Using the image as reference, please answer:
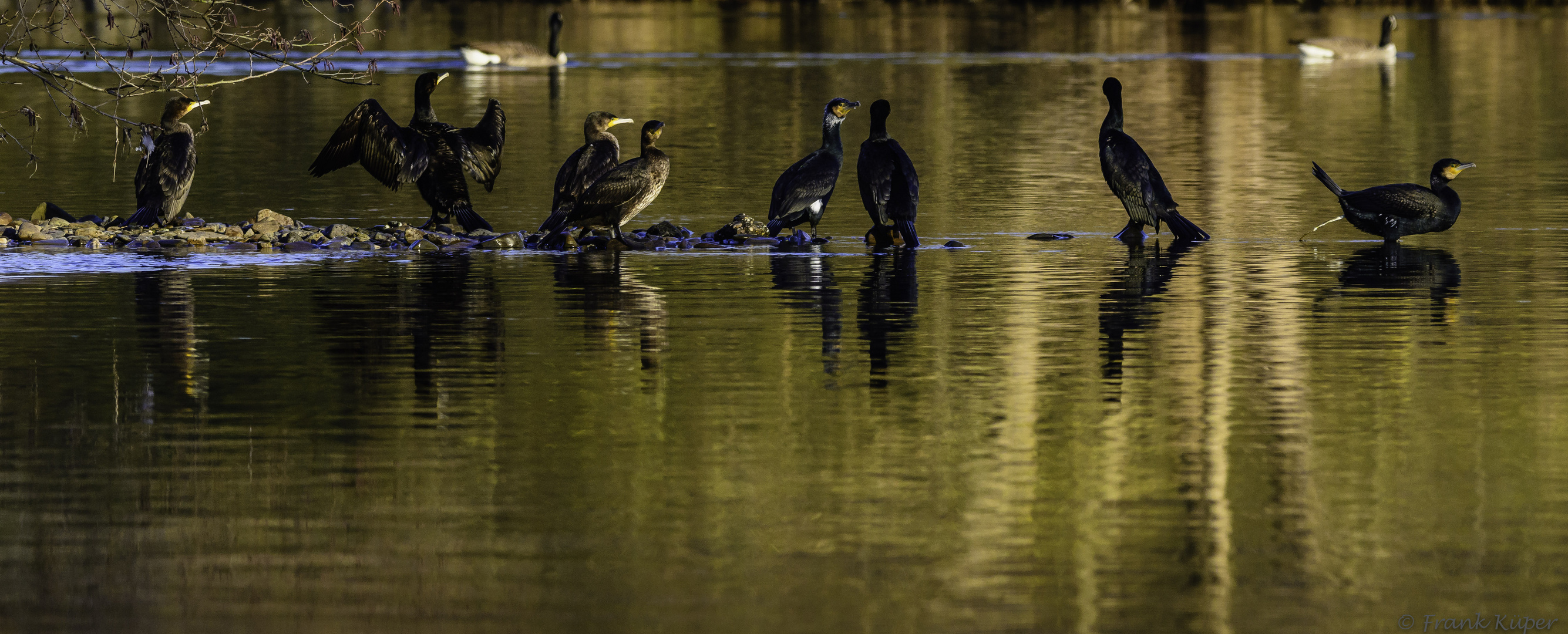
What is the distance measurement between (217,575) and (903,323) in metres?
6.55

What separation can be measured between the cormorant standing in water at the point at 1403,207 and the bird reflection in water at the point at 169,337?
30.3 feet

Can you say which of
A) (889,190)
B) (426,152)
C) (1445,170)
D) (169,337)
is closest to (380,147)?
(426,152)

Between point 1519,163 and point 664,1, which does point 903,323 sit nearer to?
point 1519,163

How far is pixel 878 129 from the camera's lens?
19031 millimetres

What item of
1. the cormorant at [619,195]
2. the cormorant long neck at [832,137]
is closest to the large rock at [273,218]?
the cormorant at [619,195]

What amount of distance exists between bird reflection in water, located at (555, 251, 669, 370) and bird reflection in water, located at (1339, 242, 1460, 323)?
4852mm

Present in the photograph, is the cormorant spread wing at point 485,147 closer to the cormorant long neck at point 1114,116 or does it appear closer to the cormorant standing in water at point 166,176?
the cormorant standing in water at point 166,176

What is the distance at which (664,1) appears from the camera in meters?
96.9

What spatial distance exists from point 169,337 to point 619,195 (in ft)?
18.9

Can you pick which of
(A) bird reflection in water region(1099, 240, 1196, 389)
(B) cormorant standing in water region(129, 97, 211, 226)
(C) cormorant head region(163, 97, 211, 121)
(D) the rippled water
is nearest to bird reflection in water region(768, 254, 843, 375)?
(D) the rippled water

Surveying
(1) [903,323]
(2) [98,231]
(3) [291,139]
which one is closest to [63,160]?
(3) [291,139]

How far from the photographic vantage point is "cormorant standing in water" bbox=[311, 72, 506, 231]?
18859mm

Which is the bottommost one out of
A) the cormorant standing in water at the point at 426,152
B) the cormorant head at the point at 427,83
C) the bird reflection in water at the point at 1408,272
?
the bird reflection in water at the point at 1408,272

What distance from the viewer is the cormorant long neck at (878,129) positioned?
18.9 metres
